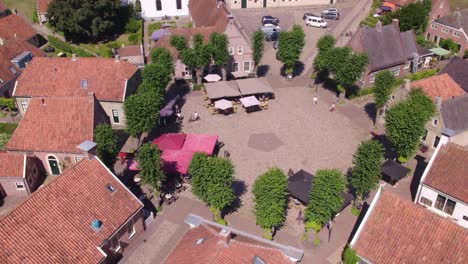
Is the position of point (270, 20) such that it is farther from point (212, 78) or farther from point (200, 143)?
point (200, 143)

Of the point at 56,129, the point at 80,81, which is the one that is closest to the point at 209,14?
the point at 80,81

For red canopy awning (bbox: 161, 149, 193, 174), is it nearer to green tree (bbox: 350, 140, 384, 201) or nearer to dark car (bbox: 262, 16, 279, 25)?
green tree (bbox: 350, 140, 384, 201)

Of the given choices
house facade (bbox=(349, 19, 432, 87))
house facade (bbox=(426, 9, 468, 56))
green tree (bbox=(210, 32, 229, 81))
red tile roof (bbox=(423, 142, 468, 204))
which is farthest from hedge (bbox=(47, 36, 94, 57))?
house facade (bbox=(426, 9, 468, 56))

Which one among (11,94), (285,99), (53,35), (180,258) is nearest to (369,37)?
(285,99)

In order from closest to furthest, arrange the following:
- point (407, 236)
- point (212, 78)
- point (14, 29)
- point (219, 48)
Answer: point (407, 236) < point (219, 48) < point (212, 78) < point (14, 29)

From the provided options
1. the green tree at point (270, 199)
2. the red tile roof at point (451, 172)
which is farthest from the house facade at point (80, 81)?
the red tile roof at point (451, 172)
